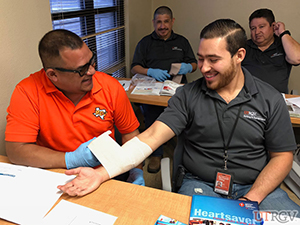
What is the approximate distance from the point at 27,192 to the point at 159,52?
2310 mm

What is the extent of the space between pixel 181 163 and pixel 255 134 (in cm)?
45

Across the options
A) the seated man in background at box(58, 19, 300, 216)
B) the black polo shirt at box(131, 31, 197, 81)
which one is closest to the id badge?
the seated man in background at box(58, 19, 300, 216)

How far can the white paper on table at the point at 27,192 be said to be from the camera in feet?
3.10

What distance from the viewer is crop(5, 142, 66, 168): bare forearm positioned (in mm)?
1212

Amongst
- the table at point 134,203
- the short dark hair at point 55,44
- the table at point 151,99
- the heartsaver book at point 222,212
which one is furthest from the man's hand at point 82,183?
the table at point 151,99

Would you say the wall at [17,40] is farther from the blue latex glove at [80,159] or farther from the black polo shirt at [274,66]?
the black polo shirt at [274,66]

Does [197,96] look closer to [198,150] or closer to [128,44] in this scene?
[198,150]

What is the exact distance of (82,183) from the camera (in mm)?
1064

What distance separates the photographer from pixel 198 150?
4.66 feet

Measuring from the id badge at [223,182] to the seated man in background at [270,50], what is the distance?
1738 mm

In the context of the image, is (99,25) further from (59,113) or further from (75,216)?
(75,216)

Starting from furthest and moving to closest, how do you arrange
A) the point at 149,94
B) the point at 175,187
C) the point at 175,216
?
1. the point at 149,94
2. the point at 175,187
3. the point at 175,216

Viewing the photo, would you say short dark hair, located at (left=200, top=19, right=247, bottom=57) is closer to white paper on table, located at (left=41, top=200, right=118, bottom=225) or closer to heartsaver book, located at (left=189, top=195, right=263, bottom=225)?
heartsaver book, located at (left=189, top=195, right=263, bottom=225)

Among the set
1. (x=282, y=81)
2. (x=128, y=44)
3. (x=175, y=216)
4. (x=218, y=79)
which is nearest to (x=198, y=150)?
(x=218, y=79)
